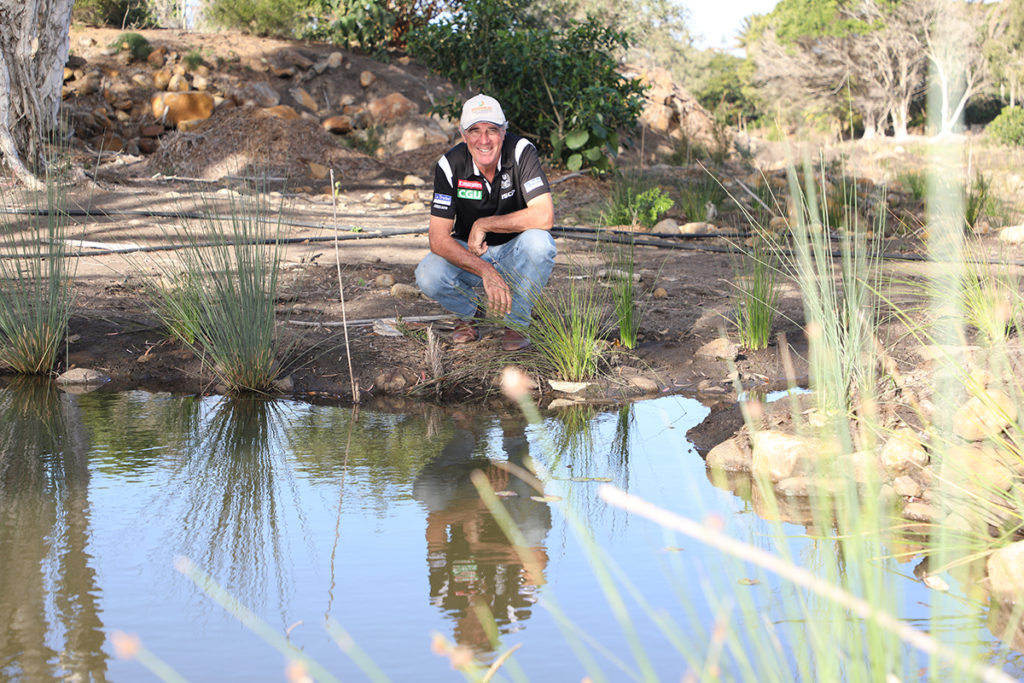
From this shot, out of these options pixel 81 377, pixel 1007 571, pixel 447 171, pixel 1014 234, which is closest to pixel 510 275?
pixel 447 171

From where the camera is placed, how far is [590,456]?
357 centimetres

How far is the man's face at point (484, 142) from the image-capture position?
4.36 metres

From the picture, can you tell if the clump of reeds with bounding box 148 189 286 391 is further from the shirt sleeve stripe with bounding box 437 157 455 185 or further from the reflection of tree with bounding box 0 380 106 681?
the shirt sleeve stripe with bounding box 437 157 455 185

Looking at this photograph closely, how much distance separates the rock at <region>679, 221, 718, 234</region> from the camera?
308 inches

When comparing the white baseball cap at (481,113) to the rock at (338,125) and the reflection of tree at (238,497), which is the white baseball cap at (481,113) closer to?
the reflection of tree at (238,497)

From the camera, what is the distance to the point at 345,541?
276 cm

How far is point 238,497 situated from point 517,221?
6.43ft

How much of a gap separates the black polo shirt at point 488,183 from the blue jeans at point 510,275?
18 centimetres

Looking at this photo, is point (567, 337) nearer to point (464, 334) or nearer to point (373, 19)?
point (464, 334)

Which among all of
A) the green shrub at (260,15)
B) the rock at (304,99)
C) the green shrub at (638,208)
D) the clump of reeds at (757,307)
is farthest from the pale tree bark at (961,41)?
the clump of reeds at (757,307)

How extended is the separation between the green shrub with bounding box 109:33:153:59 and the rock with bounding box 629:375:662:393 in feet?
39.6

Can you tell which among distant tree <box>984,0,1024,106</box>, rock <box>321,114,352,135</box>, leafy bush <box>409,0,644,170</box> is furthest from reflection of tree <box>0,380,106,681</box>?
distant tree <box>984,0,1024,106</box>

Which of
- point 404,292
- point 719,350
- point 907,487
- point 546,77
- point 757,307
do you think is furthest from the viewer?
point 546,77

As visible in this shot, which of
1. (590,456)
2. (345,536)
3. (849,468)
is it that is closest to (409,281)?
(590,456)
